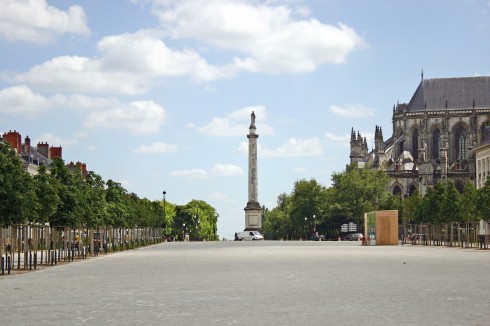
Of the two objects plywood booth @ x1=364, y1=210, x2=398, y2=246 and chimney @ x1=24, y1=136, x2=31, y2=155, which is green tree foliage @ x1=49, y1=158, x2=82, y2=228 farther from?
chimney @ x1=24, y1=136, x2=31, y2=155

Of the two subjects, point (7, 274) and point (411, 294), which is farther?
point (7, 274)

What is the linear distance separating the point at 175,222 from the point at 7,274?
493ft

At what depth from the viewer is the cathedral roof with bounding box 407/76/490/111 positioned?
153 metres

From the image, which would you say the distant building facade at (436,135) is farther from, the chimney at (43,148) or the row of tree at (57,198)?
the row of tree at (57,198)

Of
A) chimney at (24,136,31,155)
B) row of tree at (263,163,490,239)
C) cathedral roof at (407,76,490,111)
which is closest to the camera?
chimney at (24,136,31,155)

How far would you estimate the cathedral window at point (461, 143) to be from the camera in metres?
151

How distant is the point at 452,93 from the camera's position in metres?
155

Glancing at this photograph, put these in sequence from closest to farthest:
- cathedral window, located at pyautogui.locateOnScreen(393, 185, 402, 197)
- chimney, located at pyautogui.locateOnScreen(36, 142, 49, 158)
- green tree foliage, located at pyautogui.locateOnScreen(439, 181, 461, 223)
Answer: green tree foliage, located at pyautogui.locateOnScreen(439, 181, 461, 223) < chimney, located at pyautogui.locateOnScreen(36, 142, 49, 158) < cathedral window, located at pyautogui.locateOnScreen(393, 185, 402, 197)

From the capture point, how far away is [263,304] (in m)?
17.1

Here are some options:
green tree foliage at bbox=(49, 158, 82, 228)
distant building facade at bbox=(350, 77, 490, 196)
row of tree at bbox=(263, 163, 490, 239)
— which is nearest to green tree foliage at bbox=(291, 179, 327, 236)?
row of tree at bbox=(263, 163, 490, 239)

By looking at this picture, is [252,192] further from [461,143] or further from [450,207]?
[461,143]

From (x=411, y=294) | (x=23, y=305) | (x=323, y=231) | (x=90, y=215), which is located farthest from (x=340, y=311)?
(x=323, y=231)

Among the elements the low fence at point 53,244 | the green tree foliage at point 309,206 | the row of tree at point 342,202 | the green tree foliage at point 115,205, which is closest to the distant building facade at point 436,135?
the row of tree at point 342,202

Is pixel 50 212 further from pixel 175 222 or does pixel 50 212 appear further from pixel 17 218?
pixel 175 222
